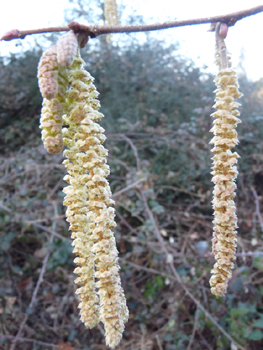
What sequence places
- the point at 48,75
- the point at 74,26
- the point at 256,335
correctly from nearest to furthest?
the point at 48,75, the point at 74,26, the point at 256,335

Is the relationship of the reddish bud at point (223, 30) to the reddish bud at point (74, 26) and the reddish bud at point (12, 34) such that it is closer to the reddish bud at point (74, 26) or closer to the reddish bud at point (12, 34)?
the reddish bud at point (74, 26)

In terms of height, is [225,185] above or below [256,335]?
above

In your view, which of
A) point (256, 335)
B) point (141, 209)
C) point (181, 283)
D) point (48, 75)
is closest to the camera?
point (48, 75)

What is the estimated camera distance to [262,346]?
5.79 ft

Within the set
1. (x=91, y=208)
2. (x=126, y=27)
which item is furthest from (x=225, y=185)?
(x=126, y=27)

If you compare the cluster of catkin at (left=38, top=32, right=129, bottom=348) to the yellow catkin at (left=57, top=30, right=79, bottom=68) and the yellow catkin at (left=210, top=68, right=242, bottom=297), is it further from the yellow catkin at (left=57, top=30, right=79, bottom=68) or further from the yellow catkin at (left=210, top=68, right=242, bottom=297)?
the yellow catkin at (left=210, top=68, right=242, bottom=297)

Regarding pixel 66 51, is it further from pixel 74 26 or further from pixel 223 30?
pixel 223 30

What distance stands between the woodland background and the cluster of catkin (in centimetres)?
110

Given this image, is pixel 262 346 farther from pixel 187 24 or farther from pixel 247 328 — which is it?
pixel 187 24

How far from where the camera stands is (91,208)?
56 cm

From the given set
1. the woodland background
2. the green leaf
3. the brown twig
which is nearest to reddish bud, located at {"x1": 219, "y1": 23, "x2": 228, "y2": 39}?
the brown twig

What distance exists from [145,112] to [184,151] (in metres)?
0.69

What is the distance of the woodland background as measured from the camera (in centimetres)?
175

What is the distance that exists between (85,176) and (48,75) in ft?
0.61
